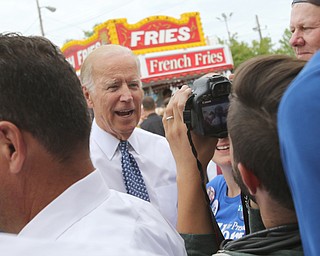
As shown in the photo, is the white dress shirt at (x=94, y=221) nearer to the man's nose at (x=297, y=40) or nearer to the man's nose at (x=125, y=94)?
the man's nose at (x=297, y=40)

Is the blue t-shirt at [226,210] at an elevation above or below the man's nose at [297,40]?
below

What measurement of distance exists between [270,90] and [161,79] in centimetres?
1566

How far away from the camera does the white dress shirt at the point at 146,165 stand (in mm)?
2359

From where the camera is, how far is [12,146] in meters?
1.06

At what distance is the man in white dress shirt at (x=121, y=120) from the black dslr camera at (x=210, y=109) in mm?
1046

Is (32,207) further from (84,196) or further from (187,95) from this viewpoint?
(187,95)

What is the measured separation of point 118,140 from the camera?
2.45 meters

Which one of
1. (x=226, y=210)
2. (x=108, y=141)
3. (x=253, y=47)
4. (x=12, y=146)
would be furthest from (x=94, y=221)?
(x=253, y=47)

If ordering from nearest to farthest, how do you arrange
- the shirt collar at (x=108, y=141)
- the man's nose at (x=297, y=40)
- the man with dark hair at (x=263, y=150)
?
the man with dark hair at (x=263, y=150)
the man's nose at (x=297, y=40)
the shirt collar at (x=108, y=141)

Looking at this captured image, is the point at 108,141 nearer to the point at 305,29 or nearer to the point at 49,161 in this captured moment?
the point at 305,29

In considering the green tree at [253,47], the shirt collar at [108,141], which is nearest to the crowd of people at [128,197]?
the shirt collar at [108,141]

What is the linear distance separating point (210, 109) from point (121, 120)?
114 centimetres

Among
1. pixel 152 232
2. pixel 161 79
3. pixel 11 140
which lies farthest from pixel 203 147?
pixel 161 79

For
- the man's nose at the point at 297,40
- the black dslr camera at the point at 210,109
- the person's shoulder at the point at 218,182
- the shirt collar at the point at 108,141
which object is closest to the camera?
the black dslr camera at the point at 210,109
